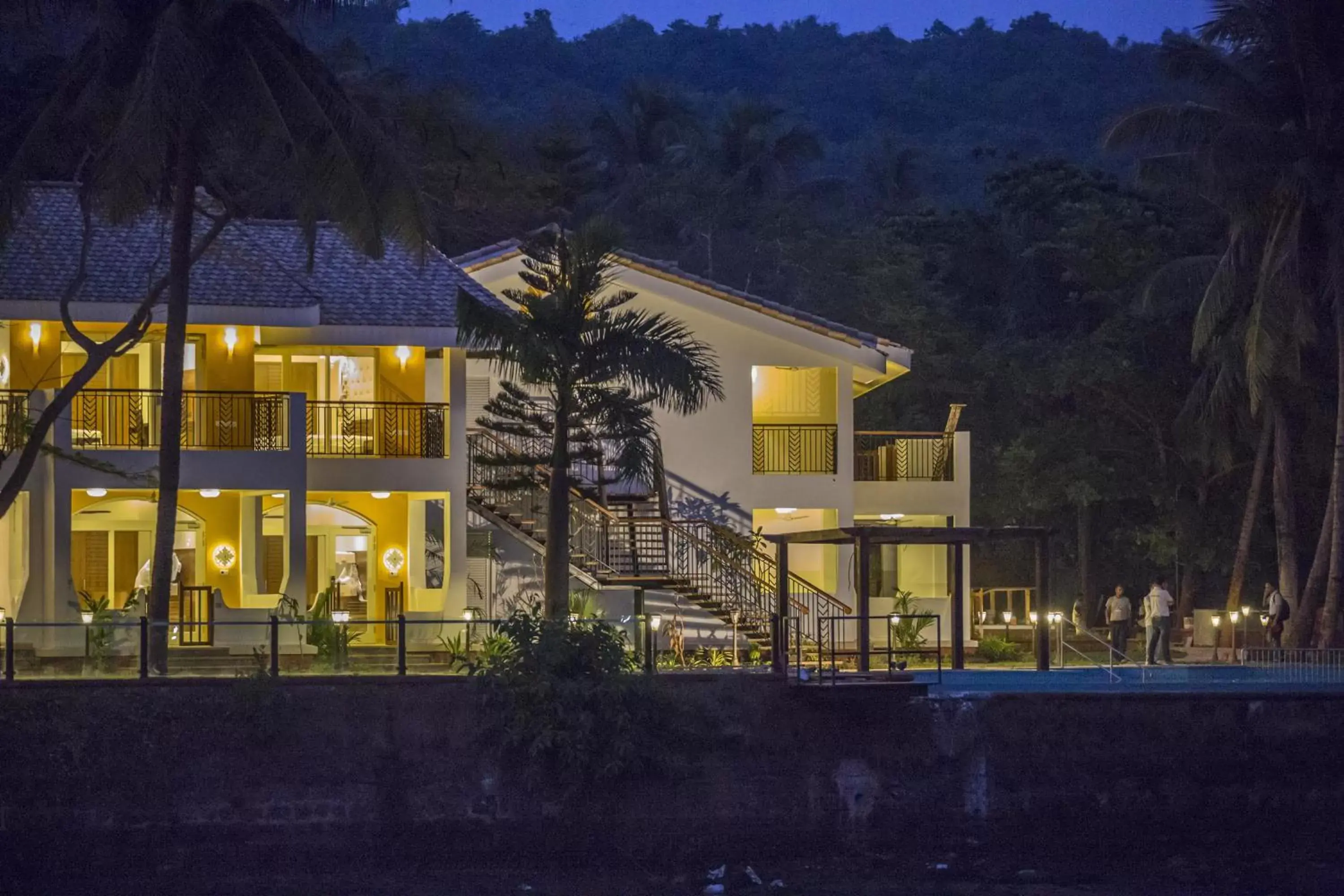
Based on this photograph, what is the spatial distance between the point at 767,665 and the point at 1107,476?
19180mm

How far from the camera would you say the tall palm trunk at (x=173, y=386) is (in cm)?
2477

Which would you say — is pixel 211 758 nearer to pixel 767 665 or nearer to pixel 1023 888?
pixel 767 665

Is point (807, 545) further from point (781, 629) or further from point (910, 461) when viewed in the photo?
point (781, 629)

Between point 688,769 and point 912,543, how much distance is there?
4893 millimetres

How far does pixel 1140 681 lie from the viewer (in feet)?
84.1

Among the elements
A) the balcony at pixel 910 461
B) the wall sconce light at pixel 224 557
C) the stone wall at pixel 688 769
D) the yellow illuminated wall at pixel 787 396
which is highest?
the yellow illuminated wall at pixel 787 396

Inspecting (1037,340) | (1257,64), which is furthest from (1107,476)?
(1257,64)

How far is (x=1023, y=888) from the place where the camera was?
857 inches

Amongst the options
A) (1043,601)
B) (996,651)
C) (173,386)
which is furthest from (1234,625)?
(173,386)

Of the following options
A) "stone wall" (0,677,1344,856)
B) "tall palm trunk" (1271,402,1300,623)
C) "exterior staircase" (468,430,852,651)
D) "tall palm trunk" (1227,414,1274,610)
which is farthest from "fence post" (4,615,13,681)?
"tall palm trunk" (1227,414,1274,610)

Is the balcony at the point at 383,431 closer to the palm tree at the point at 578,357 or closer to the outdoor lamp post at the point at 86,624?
the palm tree at the point at 578,357

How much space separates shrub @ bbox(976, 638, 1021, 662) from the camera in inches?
1259

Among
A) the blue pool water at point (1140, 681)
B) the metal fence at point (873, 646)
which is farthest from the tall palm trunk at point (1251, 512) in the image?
the blue pool water at point (1140, 681)

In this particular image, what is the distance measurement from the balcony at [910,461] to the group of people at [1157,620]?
3591 mm
